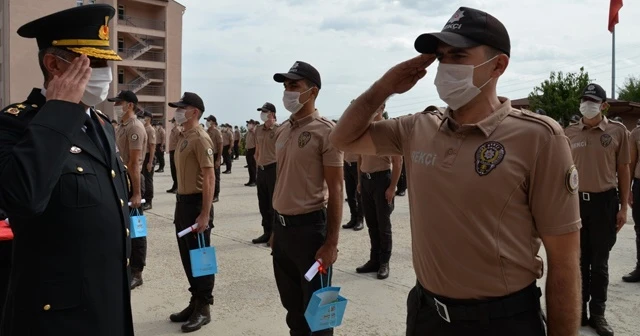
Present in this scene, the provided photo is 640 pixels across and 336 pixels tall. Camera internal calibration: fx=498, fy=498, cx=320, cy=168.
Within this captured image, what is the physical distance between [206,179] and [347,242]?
3.82m

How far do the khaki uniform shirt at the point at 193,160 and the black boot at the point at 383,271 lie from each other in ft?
8.25

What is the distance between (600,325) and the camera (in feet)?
14.4

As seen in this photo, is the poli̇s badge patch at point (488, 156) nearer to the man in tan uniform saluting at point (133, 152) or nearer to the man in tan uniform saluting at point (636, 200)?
the man in tan uniform saluting at point (133, 152)

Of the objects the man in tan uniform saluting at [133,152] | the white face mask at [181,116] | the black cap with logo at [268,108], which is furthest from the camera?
the black cap with logo at [268,108]

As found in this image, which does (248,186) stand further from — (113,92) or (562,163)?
(113,92)

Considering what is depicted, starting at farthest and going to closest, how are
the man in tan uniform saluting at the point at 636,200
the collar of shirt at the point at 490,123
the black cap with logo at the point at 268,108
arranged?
the black cap with logo at the point at 268,108
the man in tan uniform saluting at the point at 636,200
the collar of shirt at the point at 490,123

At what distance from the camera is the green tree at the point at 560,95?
28.5m

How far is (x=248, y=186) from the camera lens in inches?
609

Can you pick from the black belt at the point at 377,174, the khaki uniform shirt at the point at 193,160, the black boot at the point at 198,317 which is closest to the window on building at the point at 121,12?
the black belt at the point at 377,174

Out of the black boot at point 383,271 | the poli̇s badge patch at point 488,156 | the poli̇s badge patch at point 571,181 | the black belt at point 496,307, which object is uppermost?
the poli̇s badge patch at point 488,156

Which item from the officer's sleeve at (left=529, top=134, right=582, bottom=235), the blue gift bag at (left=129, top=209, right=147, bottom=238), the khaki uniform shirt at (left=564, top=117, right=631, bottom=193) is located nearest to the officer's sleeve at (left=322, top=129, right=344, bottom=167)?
the officer's sleeve at (left=529, top=134, right=582, bottom=235)

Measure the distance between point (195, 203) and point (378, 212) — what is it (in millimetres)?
2663

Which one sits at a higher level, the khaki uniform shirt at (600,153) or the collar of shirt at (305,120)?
the collar of shirt at (305,120)

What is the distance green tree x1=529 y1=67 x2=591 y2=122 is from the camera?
28.5 meters
